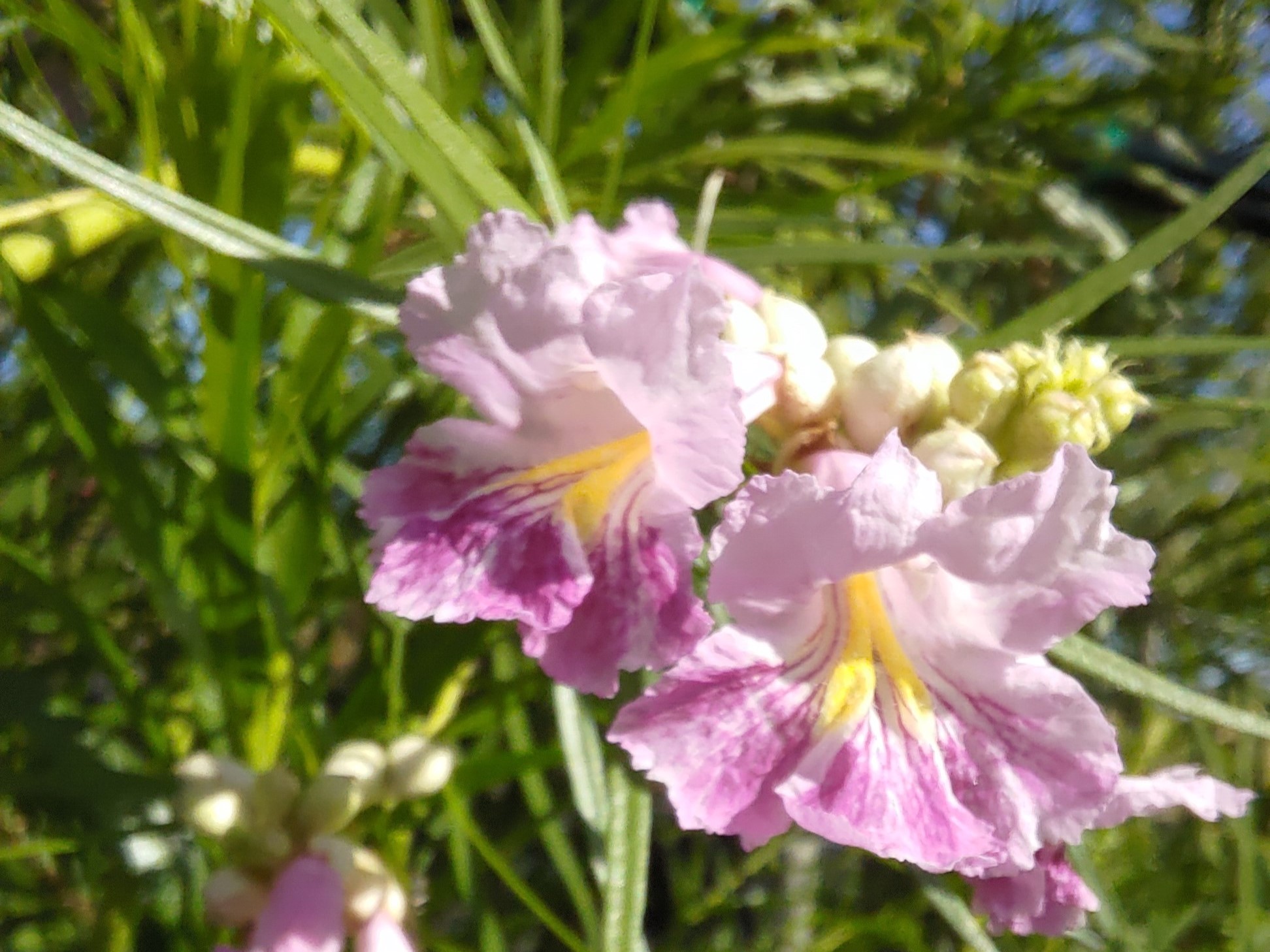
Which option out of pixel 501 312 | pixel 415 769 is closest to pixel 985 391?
pixel 501 312

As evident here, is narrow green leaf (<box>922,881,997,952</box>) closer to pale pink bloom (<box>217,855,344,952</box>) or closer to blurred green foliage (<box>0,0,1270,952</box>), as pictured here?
blurred green foliage (<box>0,0,1270,952</box>)

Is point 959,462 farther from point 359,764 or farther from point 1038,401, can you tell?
point 359,764

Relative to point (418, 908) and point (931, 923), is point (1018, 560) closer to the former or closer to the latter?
point (418, 908)

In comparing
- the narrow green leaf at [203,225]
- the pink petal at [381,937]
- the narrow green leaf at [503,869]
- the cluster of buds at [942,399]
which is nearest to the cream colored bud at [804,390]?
the cluster of buds at [942,399]

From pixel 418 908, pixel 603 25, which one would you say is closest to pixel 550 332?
pixel 603 25

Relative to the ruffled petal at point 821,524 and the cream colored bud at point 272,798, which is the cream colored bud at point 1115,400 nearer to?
the ruffled petal at point 821,524

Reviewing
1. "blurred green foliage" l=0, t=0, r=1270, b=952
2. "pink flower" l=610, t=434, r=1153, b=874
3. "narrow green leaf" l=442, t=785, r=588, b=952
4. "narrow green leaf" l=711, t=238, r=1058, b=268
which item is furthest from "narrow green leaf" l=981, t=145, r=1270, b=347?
"narrow green leaf" l=442, t=785, r=588, b=952
